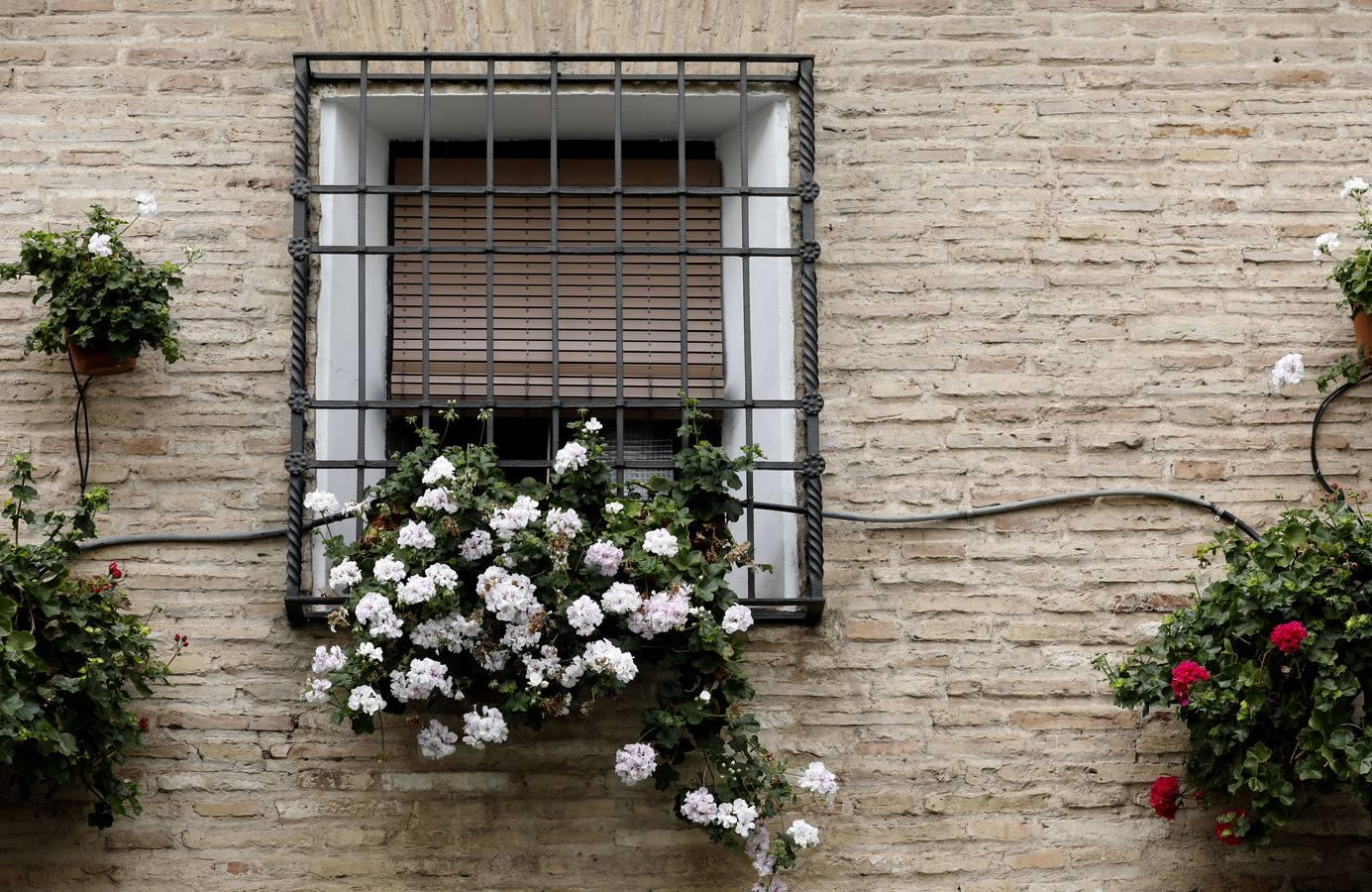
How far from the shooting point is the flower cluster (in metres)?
4.29

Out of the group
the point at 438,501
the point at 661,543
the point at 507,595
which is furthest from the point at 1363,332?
the point at 438,501

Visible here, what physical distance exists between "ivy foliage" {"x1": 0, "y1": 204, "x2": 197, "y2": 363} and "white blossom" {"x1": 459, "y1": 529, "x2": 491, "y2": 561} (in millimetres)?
1002

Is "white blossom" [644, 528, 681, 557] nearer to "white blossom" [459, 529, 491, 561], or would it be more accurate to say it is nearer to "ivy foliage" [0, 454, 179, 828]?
"white blossom" [459, 529, 491, 561]

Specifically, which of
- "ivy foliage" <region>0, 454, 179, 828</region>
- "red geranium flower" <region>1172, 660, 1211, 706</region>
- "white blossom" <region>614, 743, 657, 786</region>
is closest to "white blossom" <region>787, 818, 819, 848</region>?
"white blossom" <region>614, 743, 657, 786</region>

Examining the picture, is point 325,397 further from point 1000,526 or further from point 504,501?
point 1000,526

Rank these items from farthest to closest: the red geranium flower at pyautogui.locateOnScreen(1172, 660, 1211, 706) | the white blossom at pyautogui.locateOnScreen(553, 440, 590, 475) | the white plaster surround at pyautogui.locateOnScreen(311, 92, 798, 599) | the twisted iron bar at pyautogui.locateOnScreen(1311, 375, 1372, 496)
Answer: the white plaster surround at pyautogui.locateOnScreen(311, 92, 798, 599) < the twisted iron bar at pyautogui.locateOnScreen(1311, 375, 1372, 496) < the white blossom at pyautogui.locateOnScreen(553, 440, 590, 475) < the red geranium flower at pyautogui.locateOnScreen(1172, 660, 1211, 706)

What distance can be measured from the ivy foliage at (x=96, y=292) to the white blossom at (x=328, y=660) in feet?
3.17

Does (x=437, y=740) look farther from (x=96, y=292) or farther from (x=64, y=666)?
(x=96, y=292)

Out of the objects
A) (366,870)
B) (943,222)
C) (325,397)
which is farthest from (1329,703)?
(325,397)

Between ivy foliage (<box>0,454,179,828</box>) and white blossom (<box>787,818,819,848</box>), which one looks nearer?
ivy foliage (<box>0,454,179,828</box>)

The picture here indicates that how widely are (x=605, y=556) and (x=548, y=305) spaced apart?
1.09 metres

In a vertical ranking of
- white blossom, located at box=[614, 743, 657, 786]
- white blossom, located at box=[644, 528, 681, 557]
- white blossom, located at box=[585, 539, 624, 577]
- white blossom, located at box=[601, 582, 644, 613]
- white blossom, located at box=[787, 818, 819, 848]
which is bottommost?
white blossom, located at box=[787, 818, 819, 848]

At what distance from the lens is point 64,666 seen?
426 cm

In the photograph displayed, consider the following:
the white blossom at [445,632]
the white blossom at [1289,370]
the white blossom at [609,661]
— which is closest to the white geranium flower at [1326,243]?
the white blossom at [1289,370]
